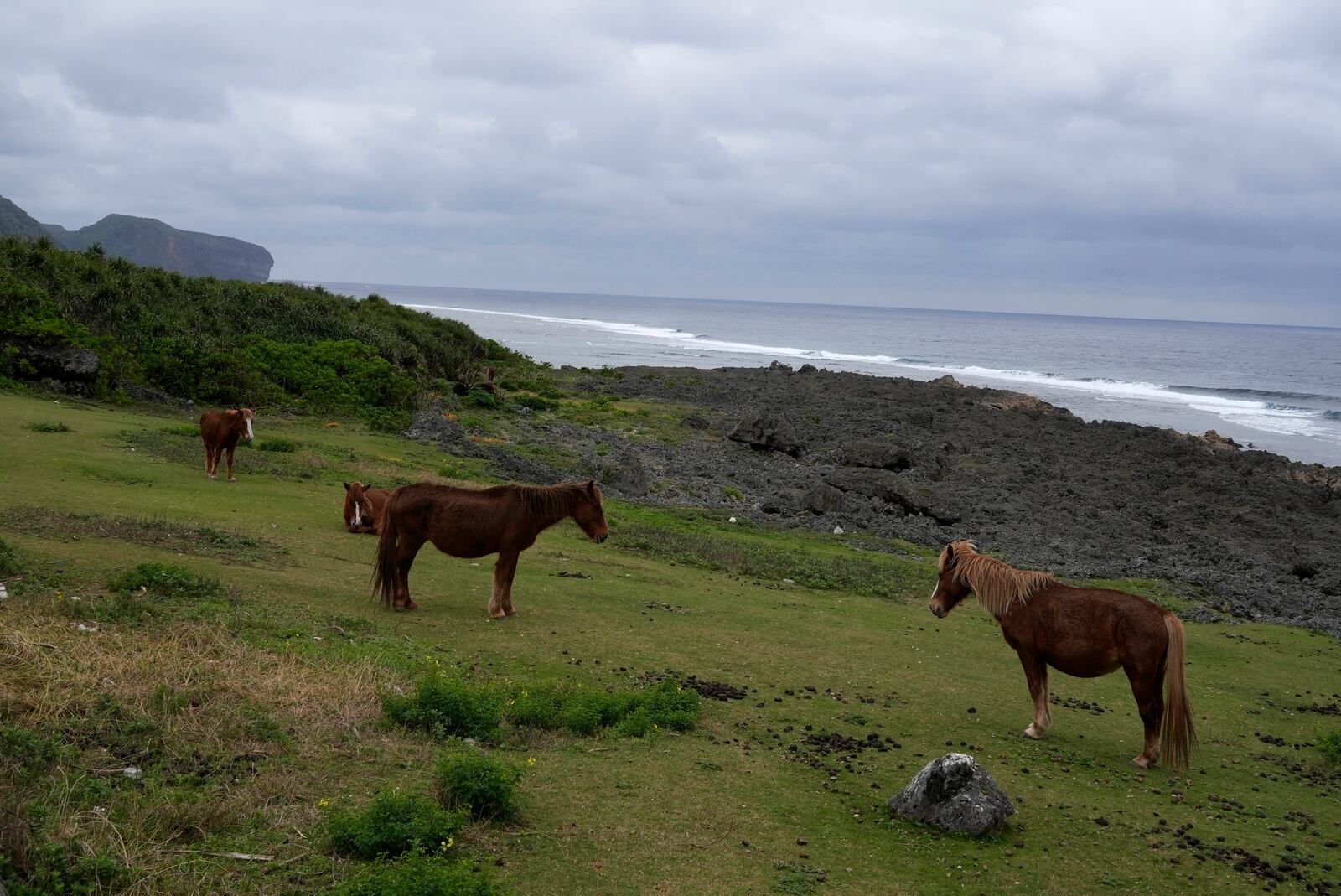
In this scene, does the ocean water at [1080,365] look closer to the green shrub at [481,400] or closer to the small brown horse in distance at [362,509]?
the green shrub at [481,400]

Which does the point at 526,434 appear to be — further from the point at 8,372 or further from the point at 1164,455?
the point at 1164,455

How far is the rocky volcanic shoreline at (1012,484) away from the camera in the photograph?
25469 mm

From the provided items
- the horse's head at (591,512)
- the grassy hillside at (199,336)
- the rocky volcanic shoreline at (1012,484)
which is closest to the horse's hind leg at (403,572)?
the horse's head at (591,512)

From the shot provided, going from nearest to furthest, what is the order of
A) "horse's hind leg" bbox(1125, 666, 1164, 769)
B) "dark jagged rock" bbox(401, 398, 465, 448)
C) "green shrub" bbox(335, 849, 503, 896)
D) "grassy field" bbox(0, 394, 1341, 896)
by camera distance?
"green shrub" bbox(335, 849, 503, 896)
"grassy field" bbox(0, 394, 1341, 896)
"horse's hind leg" bbox(1125, 666, 1164, 769)
"dark jagged rock" bbox(401, 398, 465, 448)

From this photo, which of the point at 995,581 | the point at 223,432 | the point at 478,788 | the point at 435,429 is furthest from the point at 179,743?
the point at 435,429

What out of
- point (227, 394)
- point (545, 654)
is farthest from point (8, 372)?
point (545, 654)

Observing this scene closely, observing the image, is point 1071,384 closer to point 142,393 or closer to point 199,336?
point 199,336

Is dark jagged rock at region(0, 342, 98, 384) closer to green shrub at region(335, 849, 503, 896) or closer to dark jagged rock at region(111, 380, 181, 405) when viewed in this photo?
dark jagged rock at region(111, 380, 181, 405)

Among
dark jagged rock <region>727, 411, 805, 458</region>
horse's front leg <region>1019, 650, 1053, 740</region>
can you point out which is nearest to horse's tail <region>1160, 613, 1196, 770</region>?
horse's front leg <region>1019, 650, 1053, 740</region>

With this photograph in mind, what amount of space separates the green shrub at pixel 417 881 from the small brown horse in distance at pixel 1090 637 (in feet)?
22.2

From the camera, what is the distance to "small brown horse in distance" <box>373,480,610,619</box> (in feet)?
42.8

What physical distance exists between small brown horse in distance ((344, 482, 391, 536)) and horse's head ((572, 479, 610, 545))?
4.67 meters

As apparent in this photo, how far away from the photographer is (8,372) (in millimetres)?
27297

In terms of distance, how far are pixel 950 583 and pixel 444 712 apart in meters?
5.95
